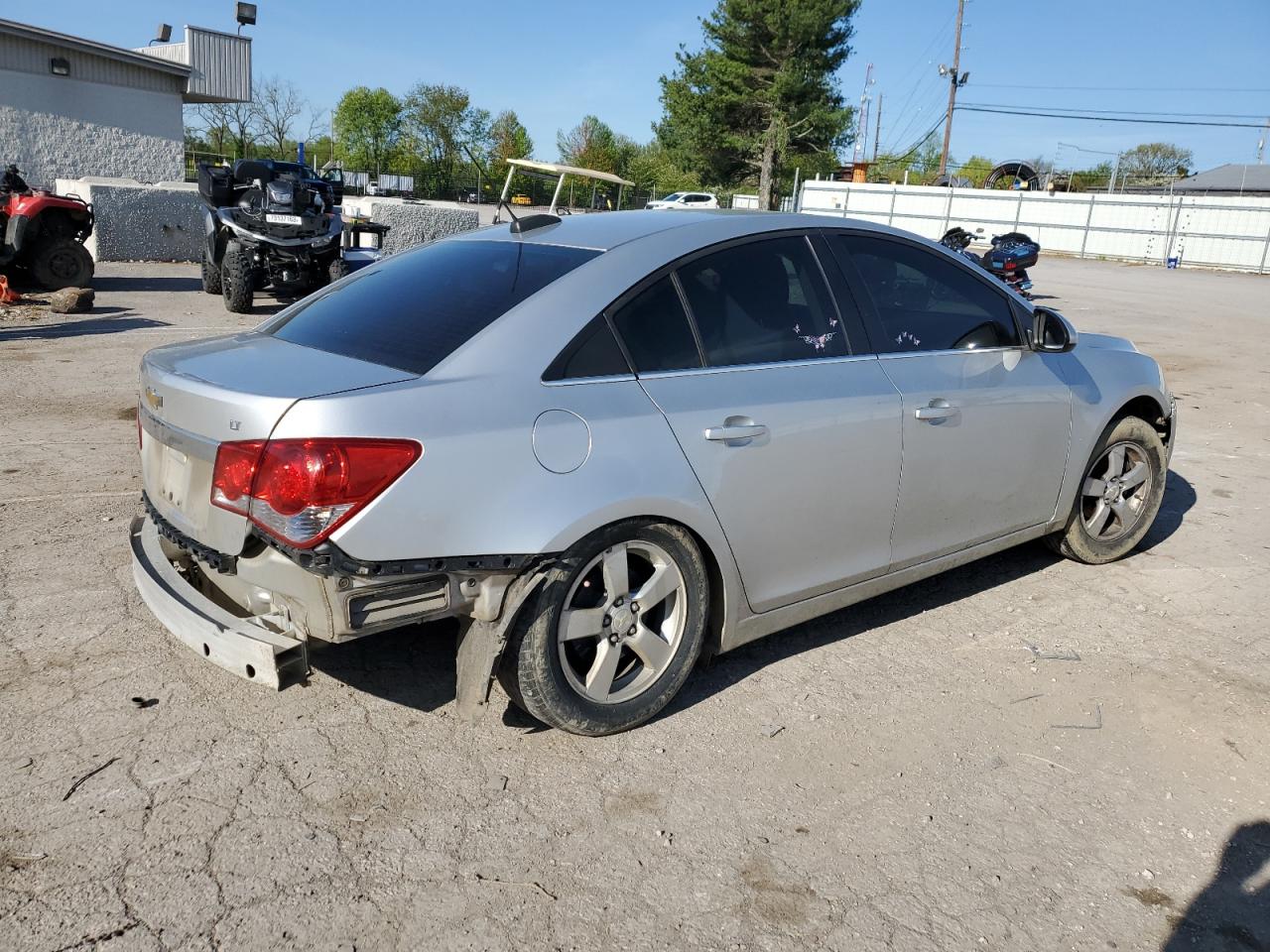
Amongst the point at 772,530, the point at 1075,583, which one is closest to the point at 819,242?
the point at 772,530

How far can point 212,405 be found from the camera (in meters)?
2.79

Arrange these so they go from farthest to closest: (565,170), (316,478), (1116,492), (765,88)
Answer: (765,88) → (565,170) → (1116,492) → (316,478)

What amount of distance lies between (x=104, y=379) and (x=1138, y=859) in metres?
8.02

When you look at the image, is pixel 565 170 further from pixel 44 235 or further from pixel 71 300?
pixel 44 235

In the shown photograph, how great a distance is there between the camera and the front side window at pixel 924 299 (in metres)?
3.88

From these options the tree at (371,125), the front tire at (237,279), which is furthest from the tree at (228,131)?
the front tire at (237,279)

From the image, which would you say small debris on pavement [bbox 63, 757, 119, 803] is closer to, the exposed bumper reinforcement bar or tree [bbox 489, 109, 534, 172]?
the exposed bumper reinforcement bar

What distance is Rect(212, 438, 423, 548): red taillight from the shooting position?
260 centimetres

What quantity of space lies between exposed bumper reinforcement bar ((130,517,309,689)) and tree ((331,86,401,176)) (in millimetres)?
74587

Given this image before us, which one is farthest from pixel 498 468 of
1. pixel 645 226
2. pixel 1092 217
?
pixel 1092 217

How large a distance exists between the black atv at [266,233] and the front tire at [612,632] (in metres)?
10.3

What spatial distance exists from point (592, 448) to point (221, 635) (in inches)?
43.9

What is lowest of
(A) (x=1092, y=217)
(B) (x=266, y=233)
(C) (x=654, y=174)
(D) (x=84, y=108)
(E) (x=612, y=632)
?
(E) (x=612, y=632)

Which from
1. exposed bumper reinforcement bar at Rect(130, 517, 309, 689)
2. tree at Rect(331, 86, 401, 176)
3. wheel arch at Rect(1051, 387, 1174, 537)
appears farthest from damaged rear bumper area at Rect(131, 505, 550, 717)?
tree at Rect(331, 86, 401, 176)
